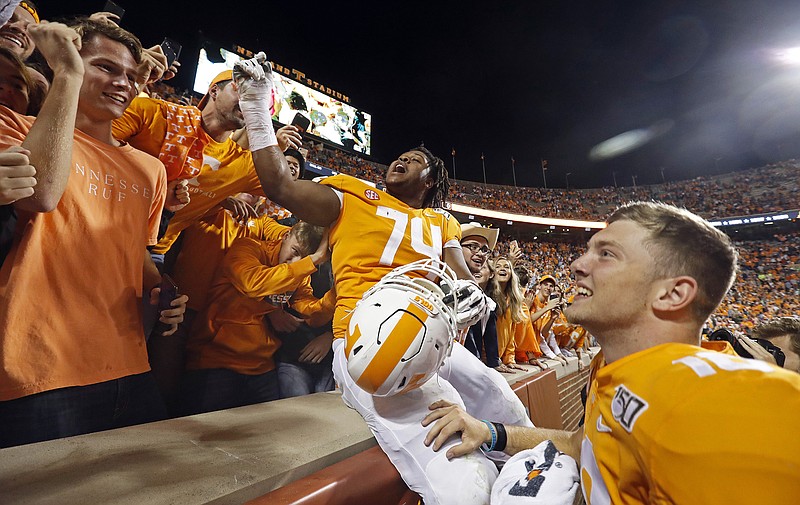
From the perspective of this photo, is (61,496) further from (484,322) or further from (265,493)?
(484,322)

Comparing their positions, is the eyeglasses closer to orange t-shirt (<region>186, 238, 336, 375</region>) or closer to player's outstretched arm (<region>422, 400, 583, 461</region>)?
orange t-shirt (<region>186, 238, 336, 375</region>)

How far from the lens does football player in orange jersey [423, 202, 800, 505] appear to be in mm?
534

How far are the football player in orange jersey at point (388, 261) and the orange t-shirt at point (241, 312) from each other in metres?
1.18

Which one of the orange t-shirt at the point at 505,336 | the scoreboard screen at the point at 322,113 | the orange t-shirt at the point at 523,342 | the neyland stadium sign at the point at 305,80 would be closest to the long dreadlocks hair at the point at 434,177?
the orange t-shirt at the point at 505,336

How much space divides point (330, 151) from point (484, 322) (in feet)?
60.2

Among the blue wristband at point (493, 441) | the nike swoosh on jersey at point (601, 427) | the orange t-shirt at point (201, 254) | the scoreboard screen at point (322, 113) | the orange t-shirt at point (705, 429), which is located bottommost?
the blue wristband at point (493, 441)

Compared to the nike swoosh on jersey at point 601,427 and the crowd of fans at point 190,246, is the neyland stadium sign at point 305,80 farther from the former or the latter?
the nike swoosh on jersey at point 601,427

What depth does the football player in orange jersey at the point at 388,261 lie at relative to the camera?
130 cm

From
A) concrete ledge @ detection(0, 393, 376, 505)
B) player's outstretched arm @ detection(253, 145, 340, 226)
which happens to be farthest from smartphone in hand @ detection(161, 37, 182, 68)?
concrete ledge @ detection(0, 393, 376, 505)

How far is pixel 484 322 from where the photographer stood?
14.6 feet

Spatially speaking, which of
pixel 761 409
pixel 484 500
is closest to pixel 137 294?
pixel 484 500

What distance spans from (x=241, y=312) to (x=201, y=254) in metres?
0.59

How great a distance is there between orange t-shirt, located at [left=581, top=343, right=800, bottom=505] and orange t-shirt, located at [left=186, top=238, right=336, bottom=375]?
2.62 m

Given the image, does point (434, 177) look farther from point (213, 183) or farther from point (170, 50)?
point (170, 50)
